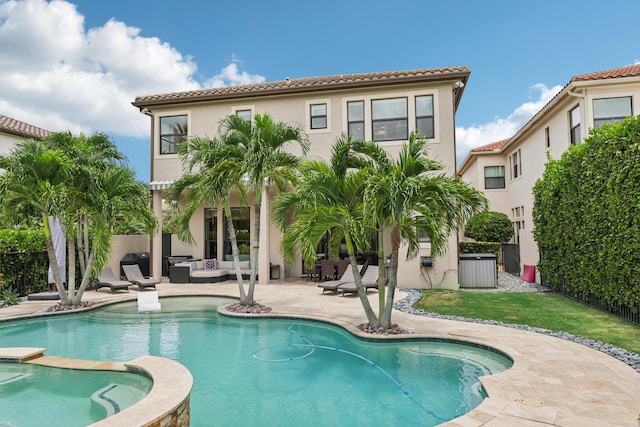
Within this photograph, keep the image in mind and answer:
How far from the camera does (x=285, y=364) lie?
32.2ft

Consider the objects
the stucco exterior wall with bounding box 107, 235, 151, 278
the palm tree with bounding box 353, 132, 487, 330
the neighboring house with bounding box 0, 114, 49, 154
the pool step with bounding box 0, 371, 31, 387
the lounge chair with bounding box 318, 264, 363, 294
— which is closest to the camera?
the pool step with bounding box 0, 371, 31, 387

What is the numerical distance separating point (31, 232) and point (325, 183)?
614 inches

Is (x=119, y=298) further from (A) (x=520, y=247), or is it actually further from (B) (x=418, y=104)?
(A) (x=520, y=247)

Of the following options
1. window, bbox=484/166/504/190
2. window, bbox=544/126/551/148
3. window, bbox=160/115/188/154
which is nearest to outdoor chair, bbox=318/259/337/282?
window, bbox=160/115/188/154

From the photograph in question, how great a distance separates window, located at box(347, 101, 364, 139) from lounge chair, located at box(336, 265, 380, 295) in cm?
726

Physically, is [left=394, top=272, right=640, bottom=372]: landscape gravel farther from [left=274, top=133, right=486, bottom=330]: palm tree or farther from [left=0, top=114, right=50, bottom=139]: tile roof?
[left=0, top=114, right=50, bottom=139]: tile roof

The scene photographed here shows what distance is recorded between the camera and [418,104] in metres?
20.7

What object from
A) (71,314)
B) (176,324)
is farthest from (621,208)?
(71,314)

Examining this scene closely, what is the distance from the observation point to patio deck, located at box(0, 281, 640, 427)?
6.06 meters

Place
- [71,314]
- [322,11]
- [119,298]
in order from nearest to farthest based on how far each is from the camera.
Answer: [71,314], [119,298], [322,11]

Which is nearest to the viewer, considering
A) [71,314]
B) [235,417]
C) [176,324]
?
[235,417]

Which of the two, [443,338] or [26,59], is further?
[26,59]

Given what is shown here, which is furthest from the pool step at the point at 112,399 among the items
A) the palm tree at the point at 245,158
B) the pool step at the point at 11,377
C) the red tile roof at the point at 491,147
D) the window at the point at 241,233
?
the red tile roof at the point at 491,147

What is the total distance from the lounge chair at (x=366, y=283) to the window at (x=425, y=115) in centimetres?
742
